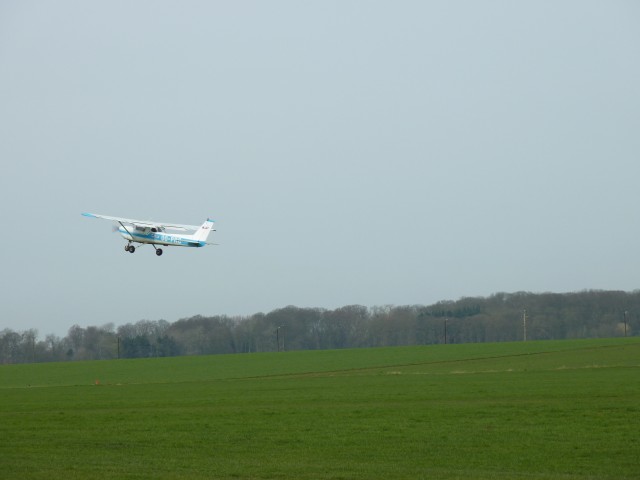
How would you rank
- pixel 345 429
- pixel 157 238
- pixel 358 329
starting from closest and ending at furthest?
1. pixel 345 429
2. pixel 157 238
3. pixel 358 329

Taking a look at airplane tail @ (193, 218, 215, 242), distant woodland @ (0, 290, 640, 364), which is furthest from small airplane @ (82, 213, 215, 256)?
distant woodland @ (0, 290, 640, 364)

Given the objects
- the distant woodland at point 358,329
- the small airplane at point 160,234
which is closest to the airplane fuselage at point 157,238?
the small airplane at point 160,234

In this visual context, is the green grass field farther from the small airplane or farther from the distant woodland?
the distant woodland

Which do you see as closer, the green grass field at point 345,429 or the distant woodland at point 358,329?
the green grass field at point 345,429

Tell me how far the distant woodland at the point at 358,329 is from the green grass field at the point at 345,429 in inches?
3863

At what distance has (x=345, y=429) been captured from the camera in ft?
100

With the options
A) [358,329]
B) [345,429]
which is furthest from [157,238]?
[358,329]

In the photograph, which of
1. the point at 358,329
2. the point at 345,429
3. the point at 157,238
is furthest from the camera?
the point at 358,329

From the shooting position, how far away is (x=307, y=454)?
2548 cm

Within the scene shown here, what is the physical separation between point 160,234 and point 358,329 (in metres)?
124

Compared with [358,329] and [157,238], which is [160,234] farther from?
[358,329]

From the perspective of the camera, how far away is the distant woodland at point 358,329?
15775 centimetres

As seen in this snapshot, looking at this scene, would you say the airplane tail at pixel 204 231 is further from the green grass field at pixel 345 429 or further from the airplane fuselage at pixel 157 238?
the green grass field at pixel 345 429

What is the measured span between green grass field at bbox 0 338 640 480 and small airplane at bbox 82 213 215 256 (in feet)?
26.6
